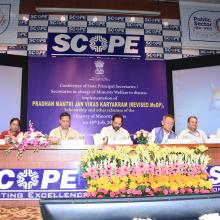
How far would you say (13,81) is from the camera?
5.81 m

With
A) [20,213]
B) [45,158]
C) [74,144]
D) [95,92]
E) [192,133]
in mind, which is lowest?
[20,213]

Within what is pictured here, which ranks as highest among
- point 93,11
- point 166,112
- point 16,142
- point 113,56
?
point 93,11

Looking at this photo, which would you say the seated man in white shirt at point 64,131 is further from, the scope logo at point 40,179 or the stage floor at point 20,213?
the stage floor at point 20,213

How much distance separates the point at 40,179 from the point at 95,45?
3.19 m

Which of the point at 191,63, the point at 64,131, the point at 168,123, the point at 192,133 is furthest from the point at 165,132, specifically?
the point at 191,63

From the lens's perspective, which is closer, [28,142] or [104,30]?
[28,142]

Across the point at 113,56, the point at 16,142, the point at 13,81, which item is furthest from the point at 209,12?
the point at 16,142

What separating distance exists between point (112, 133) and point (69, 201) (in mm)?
3564

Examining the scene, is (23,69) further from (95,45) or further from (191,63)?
(191,63)

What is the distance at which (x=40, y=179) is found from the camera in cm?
369

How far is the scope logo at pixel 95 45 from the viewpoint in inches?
239

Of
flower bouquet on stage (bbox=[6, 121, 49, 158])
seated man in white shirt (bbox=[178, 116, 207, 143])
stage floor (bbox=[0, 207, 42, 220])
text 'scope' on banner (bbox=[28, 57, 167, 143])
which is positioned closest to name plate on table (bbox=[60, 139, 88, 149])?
flower bouquet on stage (bbox=[6, 121, 49, 158])

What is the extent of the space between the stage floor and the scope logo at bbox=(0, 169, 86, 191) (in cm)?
23

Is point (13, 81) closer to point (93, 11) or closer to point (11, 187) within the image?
point (93, 11)
